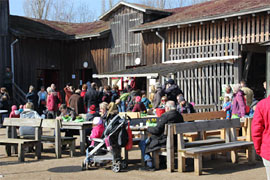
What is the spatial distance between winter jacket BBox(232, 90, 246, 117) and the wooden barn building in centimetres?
431

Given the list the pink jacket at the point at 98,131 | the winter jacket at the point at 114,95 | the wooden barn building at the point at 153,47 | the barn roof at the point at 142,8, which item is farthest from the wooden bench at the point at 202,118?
the barn roof at the point at 142,8

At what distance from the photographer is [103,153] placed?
8.65 meters

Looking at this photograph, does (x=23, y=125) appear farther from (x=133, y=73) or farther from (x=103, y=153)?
(x=133, y=73)

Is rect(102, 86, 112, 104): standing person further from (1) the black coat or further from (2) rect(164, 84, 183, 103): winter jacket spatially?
(1) the black coat

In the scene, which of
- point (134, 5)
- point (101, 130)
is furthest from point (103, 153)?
point (134, 5)

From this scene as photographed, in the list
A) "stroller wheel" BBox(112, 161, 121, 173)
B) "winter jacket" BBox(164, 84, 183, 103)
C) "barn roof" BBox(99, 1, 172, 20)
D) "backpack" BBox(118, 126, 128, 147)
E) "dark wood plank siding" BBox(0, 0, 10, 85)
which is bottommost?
"stroller wheel" BBox(112, 161, 121, 173)

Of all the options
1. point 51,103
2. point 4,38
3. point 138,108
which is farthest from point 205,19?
point 4,38

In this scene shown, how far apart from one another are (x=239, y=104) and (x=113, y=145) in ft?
13.3

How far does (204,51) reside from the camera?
18.4 metres

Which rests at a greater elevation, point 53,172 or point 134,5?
point 134,5

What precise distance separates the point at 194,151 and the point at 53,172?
2819 millimetres

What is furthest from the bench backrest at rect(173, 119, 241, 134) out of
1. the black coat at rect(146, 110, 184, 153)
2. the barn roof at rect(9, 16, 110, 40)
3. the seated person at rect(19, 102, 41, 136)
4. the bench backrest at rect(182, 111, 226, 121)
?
the barn roof at rect(9, 16, 110, 40)

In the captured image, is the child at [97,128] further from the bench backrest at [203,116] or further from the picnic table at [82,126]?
the bench backrest at [203,116]

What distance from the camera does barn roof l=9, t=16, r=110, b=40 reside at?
23.5m
